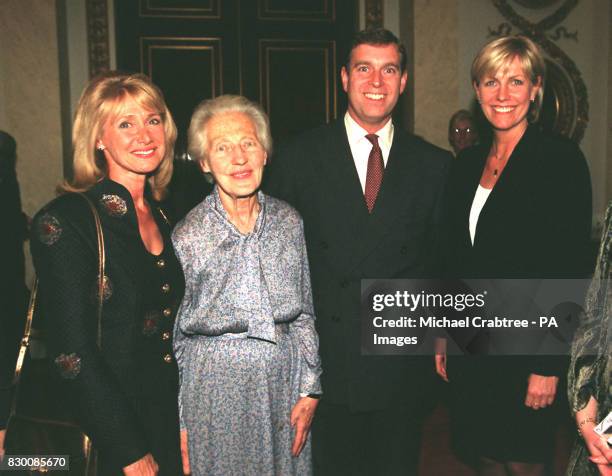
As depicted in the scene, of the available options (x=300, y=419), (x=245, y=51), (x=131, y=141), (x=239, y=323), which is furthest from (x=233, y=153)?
(x=245, y=51)

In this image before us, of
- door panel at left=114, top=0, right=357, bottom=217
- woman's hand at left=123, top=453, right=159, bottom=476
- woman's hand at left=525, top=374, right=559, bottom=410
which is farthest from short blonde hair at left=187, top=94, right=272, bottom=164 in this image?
door panel at left=114, top=0, right=357, bottom=217

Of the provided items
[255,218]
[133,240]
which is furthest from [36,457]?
[255,218]

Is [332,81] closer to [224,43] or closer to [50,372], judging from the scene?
[224,43]

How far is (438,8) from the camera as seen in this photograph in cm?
498

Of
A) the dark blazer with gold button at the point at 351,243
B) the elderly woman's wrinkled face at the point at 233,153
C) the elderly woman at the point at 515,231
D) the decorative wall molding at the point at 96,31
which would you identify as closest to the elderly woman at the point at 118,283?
the elderly woman's wrinkled face at the point at 233,153

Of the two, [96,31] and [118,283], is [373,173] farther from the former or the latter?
[96,31]

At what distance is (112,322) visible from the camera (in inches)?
67.3

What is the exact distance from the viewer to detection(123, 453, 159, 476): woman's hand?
169 centimetres

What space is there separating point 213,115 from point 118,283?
2.05ft

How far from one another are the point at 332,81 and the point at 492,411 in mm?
3866

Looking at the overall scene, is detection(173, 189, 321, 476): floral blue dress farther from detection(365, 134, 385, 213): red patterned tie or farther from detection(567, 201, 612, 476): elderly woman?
detection(567, 201, 612, 476): elderly woman

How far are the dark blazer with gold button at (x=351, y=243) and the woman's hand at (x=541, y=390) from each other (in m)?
0.41

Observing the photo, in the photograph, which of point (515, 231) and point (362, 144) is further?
point (362, 144)

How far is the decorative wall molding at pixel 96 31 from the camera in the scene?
198 inches
